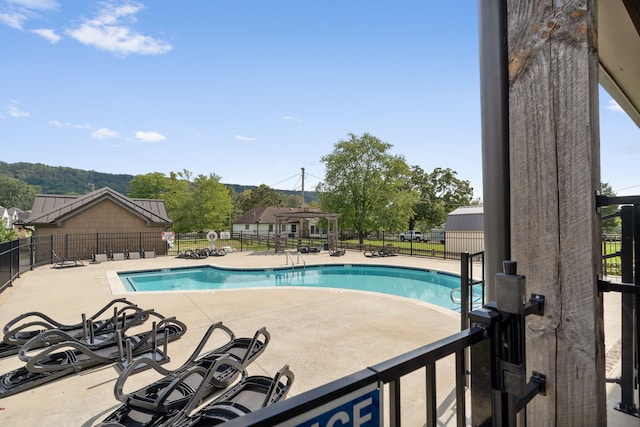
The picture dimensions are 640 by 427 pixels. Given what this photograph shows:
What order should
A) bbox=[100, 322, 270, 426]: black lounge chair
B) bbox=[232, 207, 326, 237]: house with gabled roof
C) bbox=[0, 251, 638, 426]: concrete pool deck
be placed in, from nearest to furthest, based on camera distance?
bbox=[100, 322, 270, 426]: black lounge chair < bbox=[0, 251, 638, 426]: concrete pool deck < bbox=[232, 207, 326, 237]: house with gabled roof

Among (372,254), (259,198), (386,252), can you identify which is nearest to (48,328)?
(372,254)

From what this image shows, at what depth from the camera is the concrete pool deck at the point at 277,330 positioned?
3170 mm

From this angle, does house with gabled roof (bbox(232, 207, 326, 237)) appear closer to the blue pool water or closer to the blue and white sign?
the blue pool water

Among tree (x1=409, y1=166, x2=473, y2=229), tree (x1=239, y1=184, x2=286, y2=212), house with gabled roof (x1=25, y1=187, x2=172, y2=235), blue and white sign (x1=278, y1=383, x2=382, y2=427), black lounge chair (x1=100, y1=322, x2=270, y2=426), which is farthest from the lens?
tree (x1=239, y1=184, x2=286, y2=212)

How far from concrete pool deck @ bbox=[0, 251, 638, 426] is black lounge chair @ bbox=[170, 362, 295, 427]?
1.89 ft

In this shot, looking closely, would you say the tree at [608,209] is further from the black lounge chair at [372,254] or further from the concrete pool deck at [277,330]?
the black lounge chair at [372,254]

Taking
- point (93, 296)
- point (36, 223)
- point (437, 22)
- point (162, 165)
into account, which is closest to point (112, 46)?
point (93, 296)

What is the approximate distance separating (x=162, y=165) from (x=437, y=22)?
45.0m

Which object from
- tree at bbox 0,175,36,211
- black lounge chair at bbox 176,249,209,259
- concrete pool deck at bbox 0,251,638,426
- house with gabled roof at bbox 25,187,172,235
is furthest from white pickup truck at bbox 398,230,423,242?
tree at bbox 0,175,36,211

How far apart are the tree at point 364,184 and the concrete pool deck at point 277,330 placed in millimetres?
16959

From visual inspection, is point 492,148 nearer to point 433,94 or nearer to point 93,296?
point 433,94

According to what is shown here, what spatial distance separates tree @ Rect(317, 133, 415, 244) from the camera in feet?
81.3

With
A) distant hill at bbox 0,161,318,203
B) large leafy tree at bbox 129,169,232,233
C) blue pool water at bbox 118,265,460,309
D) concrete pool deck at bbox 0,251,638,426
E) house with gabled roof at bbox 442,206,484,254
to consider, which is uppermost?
distant hill at bbox 0,161,318,203

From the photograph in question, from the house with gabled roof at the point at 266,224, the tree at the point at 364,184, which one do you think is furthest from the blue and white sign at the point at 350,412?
the house with gabled roof at the point at 266,224
